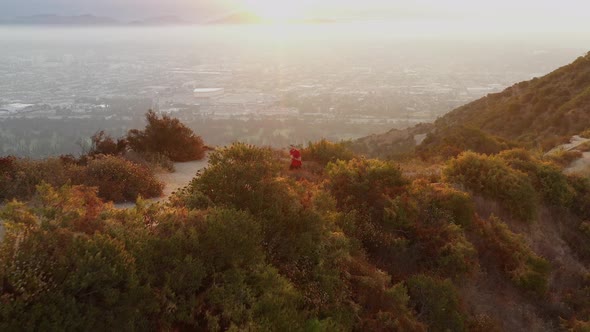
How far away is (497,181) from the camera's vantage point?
11.2 metres

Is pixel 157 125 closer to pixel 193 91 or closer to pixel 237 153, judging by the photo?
pixel 237 153

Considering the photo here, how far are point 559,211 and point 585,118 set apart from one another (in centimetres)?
1631

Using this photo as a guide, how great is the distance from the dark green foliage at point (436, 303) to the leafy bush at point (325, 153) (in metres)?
6.64

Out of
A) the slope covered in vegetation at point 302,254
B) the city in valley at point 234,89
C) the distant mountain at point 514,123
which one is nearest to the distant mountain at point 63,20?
the city in valley at point 234,89

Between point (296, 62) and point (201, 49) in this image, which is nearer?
point (296, 62)

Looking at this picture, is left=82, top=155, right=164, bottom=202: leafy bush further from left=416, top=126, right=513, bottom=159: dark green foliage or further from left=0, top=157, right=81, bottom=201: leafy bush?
left=416, top=126, right=513, bottom=159: dark green foliage

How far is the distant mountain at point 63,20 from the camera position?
165 metres

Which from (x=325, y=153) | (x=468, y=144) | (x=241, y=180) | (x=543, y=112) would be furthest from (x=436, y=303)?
(x=543, y=112)

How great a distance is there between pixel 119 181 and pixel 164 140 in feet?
16.9

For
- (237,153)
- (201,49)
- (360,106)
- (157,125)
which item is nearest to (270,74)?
(360,106)

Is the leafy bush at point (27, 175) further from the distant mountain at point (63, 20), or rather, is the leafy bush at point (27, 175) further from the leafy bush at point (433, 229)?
the distant mountain at point (63, 20)

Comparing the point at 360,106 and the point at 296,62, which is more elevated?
the point at 296,62

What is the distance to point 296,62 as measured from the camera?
12050cm

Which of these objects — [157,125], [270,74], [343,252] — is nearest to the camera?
[343,252]
